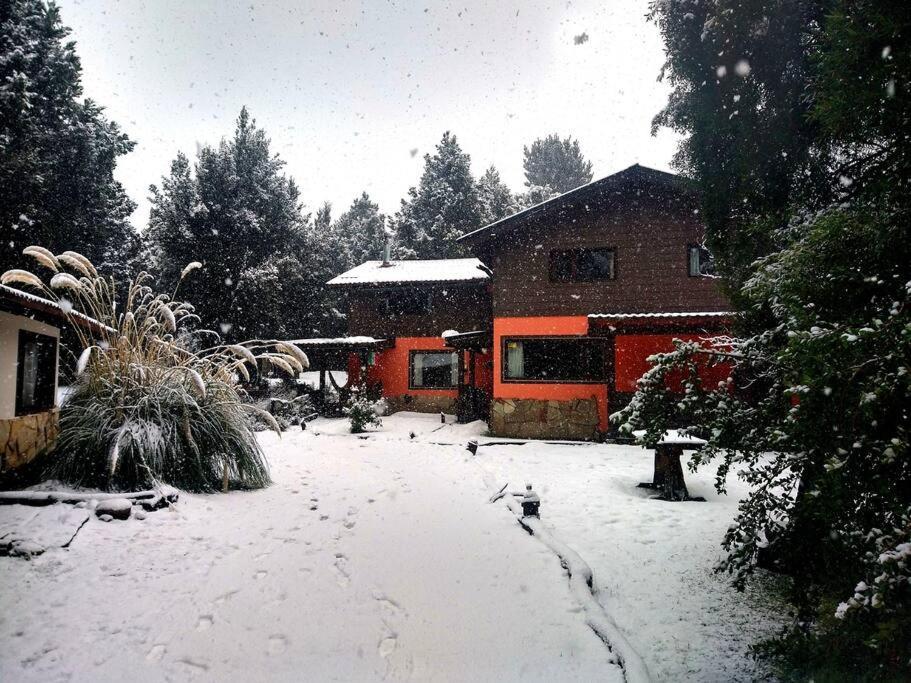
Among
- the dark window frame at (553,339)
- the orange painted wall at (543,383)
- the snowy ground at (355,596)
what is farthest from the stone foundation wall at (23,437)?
the dark window frame at (553,339)

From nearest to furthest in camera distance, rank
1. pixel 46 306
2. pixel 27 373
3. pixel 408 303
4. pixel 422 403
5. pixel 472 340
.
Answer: pixel 46 306, pixel 27 373, pixel 472 340, pixel 422 403, pixel 408 303

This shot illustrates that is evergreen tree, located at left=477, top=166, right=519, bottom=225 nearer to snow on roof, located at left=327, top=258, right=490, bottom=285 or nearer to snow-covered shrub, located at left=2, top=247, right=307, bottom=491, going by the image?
snow on roof, located at left=327, top=258, right=490, bottom=285

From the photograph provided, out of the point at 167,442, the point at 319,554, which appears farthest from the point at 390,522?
the point at 167,442

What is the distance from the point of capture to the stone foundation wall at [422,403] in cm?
1783

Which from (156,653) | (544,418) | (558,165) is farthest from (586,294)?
(558,165)

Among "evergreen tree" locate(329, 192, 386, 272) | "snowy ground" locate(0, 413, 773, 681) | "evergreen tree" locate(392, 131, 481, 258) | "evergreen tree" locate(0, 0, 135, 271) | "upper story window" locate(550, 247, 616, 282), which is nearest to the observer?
"snowy ground" locate(0, 413, 773, 681)

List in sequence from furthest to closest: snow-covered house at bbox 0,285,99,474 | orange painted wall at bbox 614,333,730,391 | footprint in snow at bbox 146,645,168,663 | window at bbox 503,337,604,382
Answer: window at bbox 503,337,604,382 < orange painted wall at bbox 614,333,730,391 < snow-covered house at bbox 0,285,99,474 < footprint in snow at bbox 146,645,168,663

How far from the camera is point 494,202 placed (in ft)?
117

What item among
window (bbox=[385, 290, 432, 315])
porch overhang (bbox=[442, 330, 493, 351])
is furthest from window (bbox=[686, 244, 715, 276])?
window (bbox=[385, 290, 432, 315])

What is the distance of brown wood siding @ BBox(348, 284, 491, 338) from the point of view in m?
18.7

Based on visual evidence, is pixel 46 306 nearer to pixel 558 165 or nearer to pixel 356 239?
pixel 356 239

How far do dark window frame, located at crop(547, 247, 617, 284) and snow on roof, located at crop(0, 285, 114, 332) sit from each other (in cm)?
1027

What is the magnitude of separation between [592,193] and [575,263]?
1.88 meters

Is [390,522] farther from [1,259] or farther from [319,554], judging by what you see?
[1,259]
